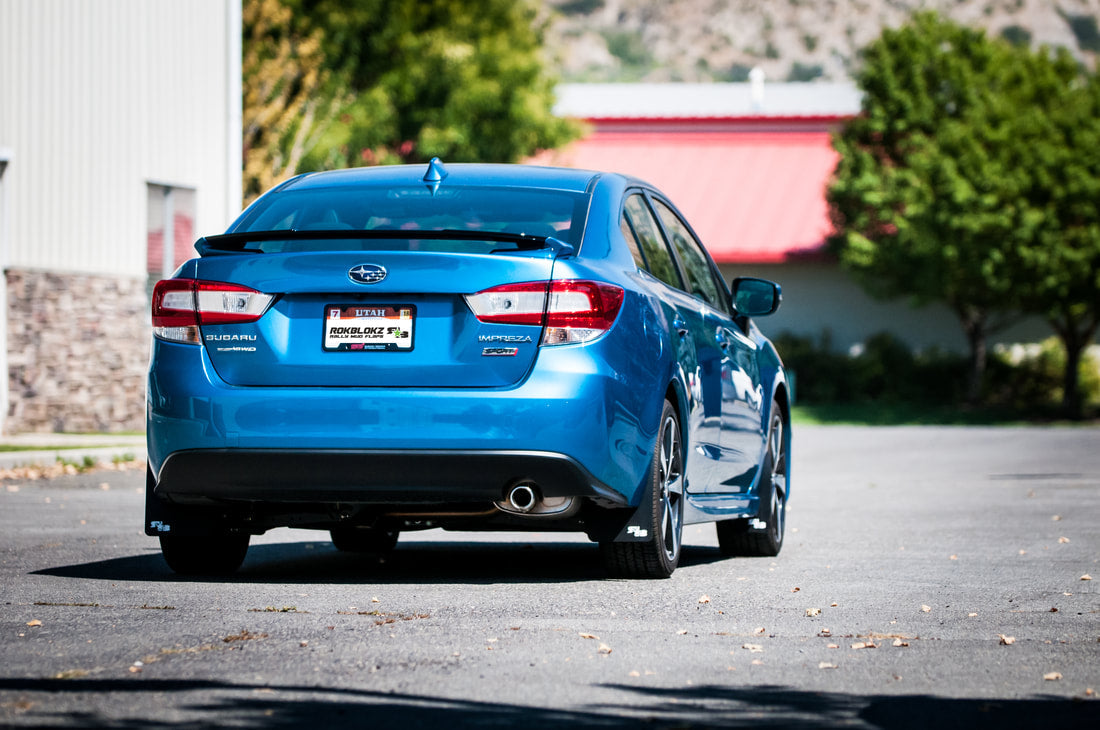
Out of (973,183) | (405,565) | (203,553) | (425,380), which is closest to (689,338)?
(425,380)

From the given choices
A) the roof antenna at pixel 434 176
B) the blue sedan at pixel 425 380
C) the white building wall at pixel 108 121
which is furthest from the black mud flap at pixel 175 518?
the white building wall at pixel 108 121

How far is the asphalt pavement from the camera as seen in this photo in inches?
185

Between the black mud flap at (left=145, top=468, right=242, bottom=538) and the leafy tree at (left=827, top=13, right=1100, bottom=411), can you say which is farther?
the leafy tree at (left=827, top=13, right=1100, bottom=411)

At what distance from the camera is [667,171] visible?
45.6 meters

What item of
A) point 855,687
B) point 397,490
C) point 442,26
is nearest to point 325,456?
point 397,490

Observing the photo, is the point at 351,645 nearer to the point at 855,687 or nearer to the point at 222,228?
the point at 855,687

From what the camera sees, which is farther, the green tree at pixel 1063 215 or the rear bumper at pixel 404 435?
the green tree at pixel 1063 215

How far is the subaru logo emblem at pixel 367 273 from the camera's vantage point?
22.6 ft

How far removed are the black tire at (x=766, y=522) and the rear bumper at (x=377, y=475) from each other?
7.07 feet

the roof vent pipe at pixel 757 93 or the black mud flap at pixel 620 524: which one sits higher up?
the black mud flap at pixel 620 524

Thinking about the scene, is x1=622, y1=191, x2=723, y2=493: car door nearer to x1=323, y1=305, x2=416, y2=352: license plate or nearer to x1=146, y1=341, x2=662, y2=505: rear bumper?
x1=146, y1=341, x2=662, y2=505: rear bumper

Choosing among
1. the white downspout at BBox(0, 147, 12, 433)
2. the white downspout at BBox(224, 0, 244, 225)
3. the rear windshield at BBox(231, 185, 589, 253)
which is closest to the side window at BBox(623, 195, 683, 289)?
the rear windshield at BBox(231, 185, 589, 253)

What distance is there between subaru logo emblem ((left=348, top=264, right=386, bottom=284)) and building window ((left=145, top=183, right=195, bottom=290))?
15.3 meters

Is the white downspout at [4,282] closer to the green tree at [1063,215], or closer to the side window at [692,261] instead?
the side window at [692,261]
